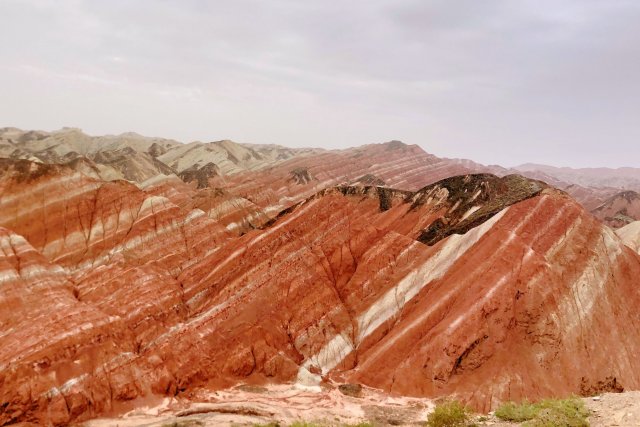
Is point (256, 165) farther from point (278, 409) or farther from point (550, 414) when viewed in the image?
point (550, 414)

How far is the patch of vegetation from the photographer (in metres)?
18.9

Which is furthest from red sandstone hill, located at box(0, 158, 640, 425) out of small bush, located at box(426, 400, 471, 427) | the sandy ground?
small bush, located at box(426, 400, 471, 427)

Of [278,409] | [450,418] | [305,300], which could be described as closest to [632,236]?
[305,300]

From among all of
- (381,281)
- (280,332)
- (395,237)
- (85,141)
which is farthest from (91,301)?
(85,141)

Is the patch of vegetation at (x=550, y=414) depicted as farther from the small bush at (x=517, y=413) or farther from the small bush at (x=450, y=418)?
the small bush at (x=450, y=418)

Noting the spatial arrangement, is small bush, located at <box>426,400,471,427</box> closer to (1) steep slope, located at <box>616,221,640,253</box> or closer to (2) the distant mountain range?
(2) the distant mountain range

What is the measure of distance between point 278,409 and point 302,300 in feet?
40.0

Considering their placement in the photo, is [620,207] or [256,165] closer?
[620,207]

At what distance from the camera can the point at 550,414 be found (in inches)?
783

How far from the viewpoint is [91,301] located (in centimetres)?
3900

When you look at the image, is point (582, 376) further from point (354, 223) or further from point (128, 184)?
point (128, 184)

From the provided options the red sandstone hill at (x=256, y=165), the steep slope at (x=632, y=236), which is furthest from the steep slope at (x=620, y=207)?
the steep slope at (x=632, y=236)

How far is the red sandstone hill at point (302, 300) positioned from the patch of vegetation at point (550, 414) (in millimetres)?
8727

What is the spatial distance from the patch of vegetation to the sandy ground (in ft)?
22.8
